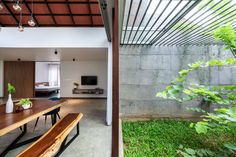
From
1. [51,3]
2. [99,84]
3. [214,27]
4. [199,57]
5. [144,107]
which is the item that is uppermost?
[51,3]

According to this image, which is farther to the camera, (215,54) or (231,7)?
(215,54)

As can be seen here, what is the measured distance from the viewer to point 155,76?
4055 millimetres

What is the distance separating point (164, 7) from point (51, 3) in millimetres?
3414

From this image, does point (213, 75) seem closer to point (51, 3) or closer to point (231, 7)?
point (231, 7)

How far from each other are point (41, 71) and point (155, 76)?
10.8 metres

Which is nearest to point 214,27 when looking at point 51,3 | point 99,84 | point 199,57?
point 199,57

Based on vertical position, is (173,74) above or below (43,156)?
above

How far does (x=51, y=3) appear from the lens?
3.92 m

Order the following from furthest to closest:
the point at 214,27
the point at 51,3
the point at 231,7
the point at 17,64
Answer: the point at 17,64 < the point at 51,3 < the point at 214,27 < the point at 231,7

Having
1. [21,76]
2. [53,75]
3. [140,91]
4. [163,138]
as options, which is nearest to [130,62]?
[140,91]

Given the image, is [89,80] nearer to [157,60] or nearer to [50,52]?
[50,52]

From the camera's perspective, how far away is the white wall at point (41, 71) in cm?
1124

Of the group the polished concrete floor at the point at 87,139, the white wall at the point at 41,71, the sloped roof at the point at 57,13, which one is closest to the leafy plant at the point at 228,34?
the polished concrete floor at the point at 87,139

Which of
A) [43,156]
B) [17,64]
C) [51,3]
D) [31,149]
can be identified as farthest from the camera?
[17,64]
